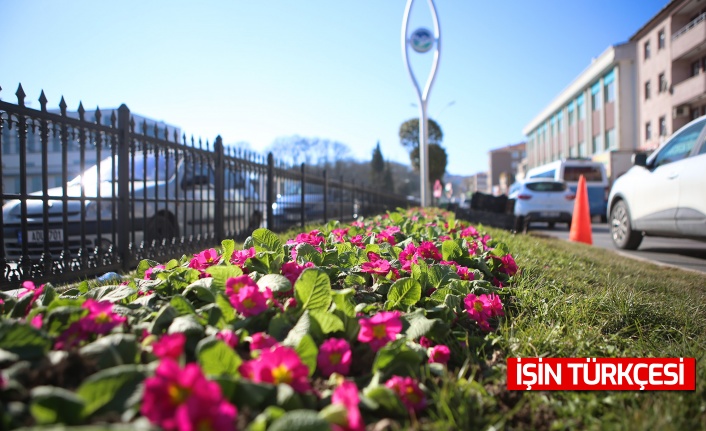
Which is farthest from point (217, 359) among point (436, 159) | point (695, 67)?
point (436, 159)

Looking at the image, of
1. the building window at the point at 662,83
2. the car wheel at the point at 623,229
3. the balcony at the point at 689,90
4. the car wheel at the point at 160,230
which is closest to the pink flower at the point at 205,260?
the car wheel at the point at 160,230

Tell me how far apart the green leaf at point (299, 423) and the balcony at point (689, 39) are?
32285 mm

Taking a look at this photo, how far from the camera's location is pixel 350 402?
1220 mm

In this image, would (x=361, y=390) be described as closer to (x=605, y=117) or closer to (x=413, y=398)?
(x=413, y=398)

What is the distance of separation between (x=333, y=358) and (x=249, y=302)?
1.29ft

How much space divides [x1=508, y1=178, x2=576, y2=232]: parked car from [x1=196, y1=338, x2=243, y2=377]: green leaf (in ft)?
43.2

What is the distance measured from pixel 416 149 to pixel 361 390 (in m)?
47.5

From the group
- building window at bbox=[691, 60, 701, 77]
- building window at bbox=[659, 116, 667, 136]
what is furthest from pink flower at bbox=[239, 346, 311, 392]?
building window at bbox=[659, 116, 667, 136]

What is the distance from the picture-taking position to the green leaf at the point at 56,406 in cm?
105

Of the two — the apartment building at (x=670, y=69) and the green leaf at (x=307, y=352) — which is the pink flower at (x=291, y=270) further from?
the apartment building at (x=670, y=69)

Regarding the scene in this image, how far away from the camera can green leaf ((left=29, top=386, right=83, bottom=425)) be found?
105 centimetres

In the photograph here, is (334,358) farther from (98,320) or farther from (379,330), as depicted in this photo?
(98,320)

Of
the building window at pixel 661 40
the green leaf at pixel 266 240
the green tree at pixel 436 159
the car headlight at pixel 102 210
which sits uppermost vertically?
the building window at pixel 661 40

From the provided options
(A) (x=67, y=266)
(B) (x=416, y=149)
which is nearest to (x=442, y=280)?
(A) (x=67, y=266)
